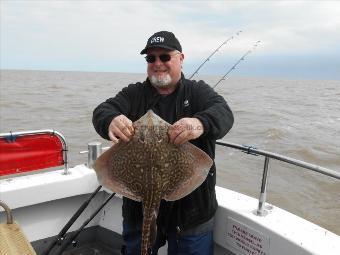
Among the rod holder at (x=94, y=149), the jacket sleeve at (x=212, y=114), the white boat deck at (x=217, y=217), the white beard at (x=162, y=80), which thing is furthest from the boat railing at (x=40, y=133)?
the jacket sleeve at (x=212, y=114)

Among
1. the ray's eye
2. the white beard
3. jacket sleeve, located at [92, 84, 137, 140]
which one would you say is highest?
the white beard

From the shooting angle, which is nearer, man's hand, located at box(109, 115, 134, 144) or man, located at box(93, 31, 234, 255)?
man's hand, located at box(109, 115, 134, 144)

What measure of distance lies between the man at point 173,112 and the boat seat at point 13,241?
3.02 ft

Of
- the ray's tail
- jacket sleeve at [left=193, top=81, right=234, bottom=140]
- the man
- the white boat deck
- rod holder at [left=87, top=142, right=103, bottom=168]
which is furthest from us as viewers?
rod holder at [left=87, top=142, right=103, bottom=168]

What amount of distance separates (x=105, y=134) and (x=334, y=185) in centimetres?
1027

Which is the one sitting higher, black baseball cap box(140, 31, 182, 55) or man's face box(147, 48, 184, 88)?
black baseball cap box(140, 31, 182, 55)

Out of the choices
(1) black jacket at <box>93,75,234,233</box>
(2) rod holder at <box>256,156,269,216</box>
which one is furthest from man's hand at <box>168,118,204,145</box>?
(2) rod holder at <box>256,156,269,216</box>

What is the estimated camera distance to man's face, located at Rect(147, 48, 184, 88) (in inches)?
121

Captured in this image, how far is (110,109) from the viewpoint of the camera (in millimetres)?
2975

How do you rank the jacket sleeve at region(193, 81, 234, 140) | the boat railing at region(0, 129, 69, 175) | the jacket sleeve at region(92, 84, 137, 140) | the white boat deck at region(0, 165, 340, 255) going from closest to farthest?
1. the jacket sleeve at region(193, 81, 234, 140)
2. the jacket sleeve at region(92, 84, 137, 140)
3. the white boat deck at region(0, 165, 340, 255)
4. the boat railing at region(0, 129, 69, 175)

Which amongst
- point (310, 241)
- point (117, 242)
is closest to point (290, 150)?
point (117, 242)

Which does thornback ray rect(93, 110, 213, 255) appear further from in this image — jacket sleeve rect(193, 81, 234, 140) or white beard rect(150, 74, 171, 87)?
white beard rect(150, 74, 171, 87)

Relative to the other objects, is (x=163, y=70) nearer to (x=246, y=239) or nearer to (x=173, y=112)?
(x=173, y=112)

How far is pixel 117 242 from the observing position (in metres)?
4.65
